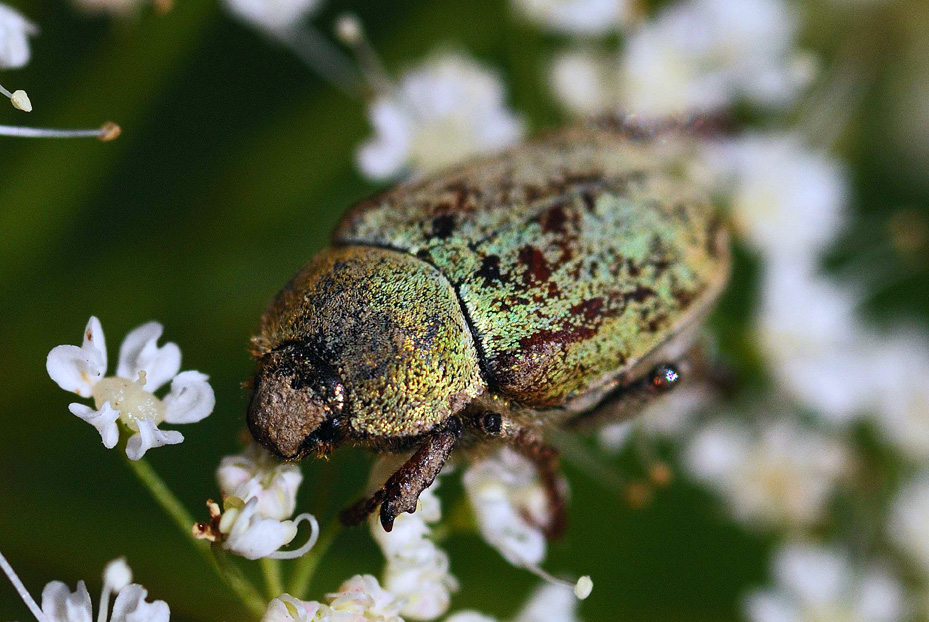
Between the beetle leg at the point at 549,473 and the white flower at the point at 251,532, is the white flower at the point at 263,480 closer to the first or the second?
the white flower at the point at 251,532

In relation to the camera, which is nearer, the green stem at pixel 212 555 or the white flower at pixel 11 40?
the green stem at pixel 212 555

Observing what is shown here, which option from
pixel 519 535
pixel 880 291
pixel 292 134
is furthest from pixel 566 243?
pixel 880 291

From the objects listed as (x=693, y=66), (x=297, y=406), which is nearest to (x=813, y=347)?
(x=693, y=66)

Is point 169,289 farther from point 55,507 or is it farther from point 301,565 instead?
point 301,565

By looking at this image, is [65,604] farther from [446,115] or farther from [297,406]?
[446,115]

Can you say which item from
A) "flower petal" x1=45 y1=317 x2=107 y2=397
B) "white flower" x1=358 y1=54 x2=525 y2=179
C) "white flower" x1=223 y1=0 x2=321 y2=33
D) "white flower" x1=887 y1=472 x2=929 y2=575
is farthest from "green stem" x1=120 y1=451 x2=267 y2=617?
"white flower" x1=887 y1=472 x2=929 y2=575

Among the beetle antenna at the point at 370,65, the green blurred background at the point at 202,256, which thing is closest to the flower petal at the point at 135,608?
the green blurred background at the point at 202,256
